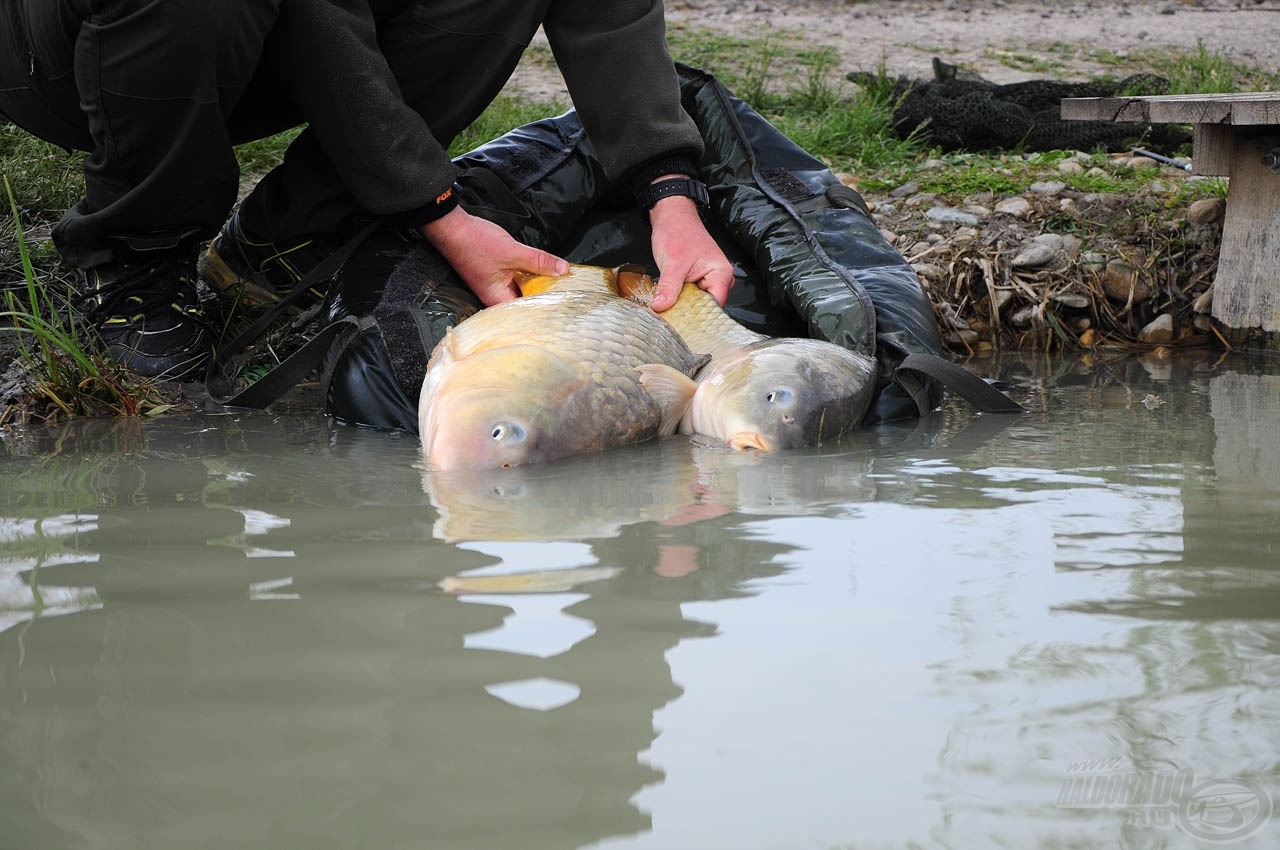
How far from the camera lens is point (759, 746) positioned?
1097 millimetres

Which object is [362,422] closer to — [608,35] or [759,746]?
[608,35]

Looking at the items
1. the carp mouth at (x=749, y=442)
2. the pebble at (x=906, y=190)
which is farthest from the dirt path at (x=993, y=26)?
the carp mouth at (x=749, y=442)

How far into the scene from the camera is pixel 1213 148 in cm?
395

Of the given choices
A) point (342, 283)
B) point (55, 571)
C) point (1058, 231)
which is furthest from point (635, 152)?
point (55, 571)

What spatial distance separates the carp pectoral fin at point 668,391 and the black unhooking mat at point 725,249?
0.53m

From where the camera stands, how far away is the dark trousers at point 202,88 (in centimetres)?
282

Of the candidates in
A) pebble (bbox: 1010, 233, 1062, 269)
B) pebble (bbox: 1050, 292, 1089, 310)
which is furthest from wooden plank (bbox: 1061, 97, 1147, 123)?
pebble (bbox: 1050, 292, 1089, 310)

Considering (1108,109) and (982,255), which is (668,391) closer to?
(982,255)

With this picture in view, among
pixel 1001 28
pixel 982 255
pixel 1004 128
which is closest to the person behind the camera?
pixel 982 255

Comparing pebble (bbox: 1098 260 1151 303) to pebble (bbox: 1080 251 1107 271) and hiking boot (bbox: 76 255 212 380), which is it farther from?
hiking boot (bbox: 76 255 212 380)

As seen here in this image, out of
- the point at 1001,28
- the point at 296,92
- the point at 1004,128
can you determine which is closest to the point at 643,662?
the point at 296,92

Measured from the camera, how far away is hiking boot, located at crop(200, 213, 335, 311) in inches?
139

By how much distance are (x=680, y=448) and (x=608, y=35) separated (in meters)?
1.40

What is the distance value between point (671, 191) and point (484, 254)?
2.03 ft
